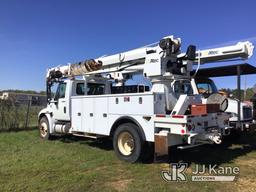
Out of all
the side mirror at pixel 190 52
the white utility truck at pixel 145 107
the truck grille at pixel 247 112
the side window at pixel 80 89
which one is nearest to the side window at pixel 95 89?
the white utility truck at pixel 145 107

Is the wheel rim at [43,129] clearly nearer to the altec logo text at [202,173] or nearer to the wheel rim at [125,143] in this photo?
the wheel rim at [125,143]

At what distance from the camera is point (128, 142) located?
8.53m

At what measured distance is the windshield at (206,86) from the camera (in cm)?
1091

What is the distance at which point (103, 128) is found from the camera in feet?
30.3

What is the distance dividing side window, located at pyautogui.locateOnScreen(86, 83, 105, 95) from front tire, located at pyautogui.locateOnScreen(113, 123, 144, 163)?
3.50 metres

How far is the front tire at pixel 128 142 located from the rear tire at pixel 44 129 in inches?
196

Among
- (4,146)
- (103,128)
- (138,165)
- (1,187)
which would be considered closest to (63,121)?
(4,146)

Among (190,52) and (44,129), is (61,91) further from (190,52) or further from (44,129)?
(190,52)

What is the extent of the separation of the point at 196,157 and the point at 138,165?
205 centimetres

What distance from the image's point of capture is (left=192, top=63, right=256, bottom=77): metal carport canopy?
10453 mm

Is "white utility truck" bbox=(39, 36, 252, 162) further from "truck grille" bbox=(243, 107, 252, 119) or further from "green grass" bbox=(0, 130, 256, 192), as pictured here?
"truck grille" bbox=(243, 107, 252, 119)

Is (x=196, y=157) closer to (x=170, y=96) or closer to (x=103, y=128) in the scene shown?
(x=170, y=96)

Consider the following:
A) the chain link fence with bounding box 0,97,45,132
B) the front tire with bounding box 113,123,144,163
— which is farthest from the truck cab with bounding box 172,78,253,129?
the chain link fence with bounding box 0,97,45,132

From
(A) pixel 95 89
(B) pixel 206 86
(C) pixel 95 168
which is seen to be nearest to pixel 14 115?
(A) pixel 95 89
